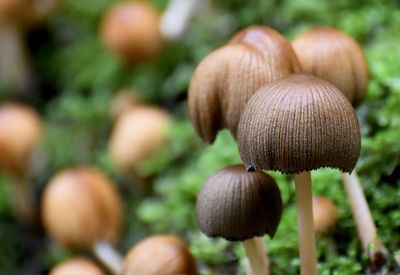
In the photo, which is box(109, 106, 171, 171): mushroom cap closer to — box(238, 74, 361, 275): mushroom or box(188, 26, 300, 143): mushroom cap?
box(188, 26, 300, 143): mushroom cap

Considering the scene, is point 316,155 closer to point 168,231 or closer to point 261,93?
point 261,93

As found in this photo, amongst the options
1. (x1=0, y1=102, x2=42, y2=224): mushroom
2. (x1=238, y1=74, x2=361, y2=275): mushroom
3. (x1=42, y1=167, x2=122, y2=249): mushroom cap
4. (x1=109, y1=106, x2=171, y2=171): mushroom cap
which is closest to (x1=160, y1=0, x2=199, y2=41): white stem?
(x1=109, y1=106, x2=171, y2=171): mushroom cap

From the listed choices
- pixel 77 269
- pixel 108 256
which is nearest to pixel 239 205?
pixel 77 269

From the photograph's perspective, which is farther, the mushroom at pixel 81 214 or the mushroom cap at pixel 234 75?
the mushroom at pixel 81 214

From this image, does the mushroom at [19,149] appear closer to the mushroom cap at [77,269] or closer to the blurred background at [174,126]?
the blurred background at [174,126]

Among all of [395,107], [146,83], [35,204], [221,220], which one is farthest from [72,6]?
[221,220]

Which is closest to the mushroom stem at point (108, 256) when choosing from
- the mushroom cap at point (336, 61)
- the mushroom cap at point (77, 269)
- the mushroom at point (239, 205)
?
the mushroom cap at point (77, 269)
